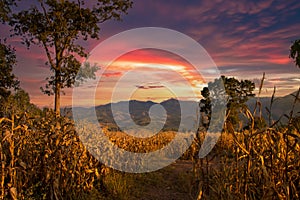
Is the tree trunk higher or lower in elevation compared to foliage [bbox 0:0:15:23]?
lower

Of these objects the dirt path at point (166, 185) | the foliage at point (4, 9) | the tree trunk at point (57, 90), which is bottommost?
the dirt path at point (166, 185)

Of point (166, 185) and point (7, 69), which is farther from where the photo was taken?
point (7, 69)

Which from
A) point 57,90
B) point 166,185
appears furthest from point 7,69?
point 166,185

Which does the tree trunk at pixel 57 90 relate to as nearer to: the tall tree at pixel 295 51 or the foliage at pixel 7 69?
the foliage at pixel 7 69

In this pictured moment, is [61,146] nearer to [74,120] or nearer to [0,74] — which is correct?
[74,120]

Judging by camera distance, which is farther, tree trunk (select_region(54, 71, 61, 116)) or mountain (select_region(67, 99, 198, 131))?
tree trunk (select_region(54, 71, 61, 116))

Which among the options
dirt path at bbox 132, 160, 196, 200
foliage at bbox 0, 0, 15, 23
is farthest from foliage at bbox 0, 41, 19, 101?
dirt path at bbox 132, 160, 196, 200

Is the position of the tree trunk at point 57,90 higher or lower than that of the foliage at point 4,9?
lower

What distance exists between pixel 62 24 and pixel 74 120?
57.5 ft

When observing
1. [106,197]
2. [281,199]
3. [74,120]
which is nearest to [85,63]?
[74,120]

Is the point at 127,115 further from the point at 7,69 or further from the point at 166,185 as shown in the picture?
the point at 166,185

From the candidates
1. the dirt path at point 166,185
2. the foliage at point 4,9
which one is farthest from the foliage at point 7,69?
the dirt path at point 166,185

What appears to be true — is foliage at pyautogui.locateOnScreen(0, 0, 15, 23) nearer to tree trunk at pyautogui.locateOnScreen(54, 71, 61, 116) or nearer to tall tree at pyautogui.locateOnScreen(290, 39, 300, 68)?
tree trunk at pyautogui.locateOnScreen(54, 71, 61, 116)

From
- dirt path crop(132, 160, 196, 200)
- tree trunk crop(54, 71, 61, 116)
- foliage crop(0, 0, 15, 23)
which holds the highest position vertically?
foliage crop(0, 0, 15, 23)
